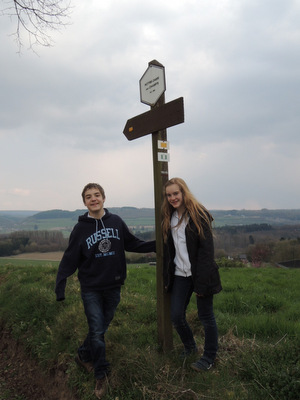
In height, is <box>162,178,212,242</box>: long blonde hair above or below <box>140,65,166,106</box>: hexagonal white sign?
below

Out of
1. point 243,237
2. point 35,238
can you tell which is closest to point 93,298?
point 243,237

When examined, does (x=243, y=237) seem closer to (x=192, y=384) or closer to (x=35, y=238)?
(x=35, y=238)

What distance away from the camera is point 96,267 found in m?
3.39

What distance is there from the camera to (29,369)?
4.48 meters

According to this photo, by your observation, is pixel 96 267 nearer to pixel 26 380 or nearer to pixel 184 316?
pixel 184 316

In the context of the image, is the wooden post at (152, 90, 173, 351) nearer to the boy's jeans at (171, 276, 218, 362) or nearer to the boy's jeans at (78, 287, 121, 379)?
the boy's jeans at (171, 276, 218, 362)

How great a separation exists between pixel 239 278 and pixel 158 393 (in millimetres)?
5741

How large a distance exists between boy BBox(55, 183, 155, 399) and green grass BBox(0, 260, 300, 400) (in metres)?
0.30

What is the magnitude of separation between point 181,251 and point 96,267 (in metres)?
0.93

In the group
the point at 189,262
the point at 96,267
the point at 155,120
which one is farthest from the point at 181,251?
the point at 155,120

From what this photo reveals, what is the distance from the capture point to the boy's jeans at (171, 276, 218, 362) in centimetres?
319

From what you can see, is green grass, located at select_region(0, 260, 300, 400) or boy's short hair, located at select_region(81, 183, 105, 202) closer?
green grass, located at select_region(0, 260, 300, 400)

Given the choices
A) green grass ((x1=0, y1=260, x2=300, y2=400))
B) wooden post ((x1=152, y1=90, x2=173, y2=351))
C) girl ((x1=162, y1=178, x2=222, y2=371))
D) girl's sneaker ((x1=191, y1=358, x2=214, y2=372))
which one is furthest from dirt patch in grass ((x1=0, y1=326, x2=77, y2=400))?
girl ((x1=162, y1=178, x2=222, y2=371))

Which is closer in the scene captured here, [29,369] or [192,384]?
[192,384]
